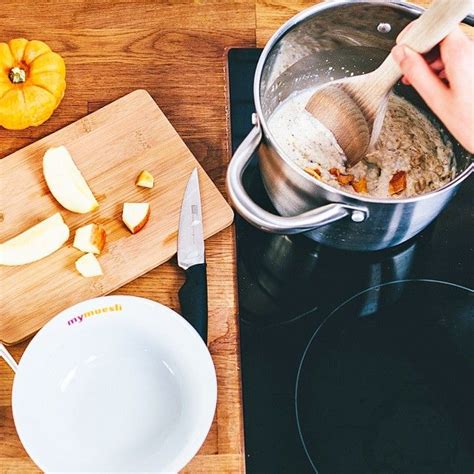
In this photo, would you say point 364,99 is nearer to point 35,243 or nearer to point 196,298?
point 196,298

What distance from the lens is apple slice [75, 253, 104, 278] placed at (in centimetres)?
82

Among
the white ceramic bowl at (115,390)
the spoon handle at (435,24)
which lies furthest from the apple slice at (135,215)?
the spoon handle at (435,24)

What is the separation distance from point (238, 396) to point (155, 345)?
115mm

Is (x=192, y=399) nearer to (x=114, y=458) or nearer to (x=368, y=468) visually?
(x=114, y=458)

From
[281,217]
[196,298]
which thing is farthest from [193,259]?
[281,217]

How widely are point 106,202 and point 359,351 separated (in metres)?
0.36

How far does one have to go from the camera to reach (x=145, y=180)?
87 centimetres

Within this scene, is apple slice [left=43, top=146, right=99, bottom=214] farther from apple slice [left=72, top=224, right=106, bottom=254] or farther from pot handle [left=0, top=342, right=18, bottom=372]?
pot handle [left=0, top=342, right=18, bottom=372]

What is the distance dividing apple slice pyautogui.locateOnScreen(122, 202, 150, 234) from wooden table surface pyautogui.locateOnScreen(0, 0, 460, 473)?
0.06m

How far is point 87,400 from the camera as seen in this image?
2.49 feet

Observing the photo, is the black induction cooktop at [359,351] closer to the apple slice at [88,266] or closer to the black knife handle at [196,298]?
the black knife handle at [196,298]

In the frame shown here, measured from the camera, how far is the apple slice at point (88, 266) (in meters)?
0.82

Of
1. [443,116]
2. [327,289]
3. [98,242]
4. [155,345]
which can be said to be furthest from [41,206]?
[443,116]

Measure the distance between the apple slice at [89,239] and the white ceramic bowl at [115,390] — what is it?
0.10m
